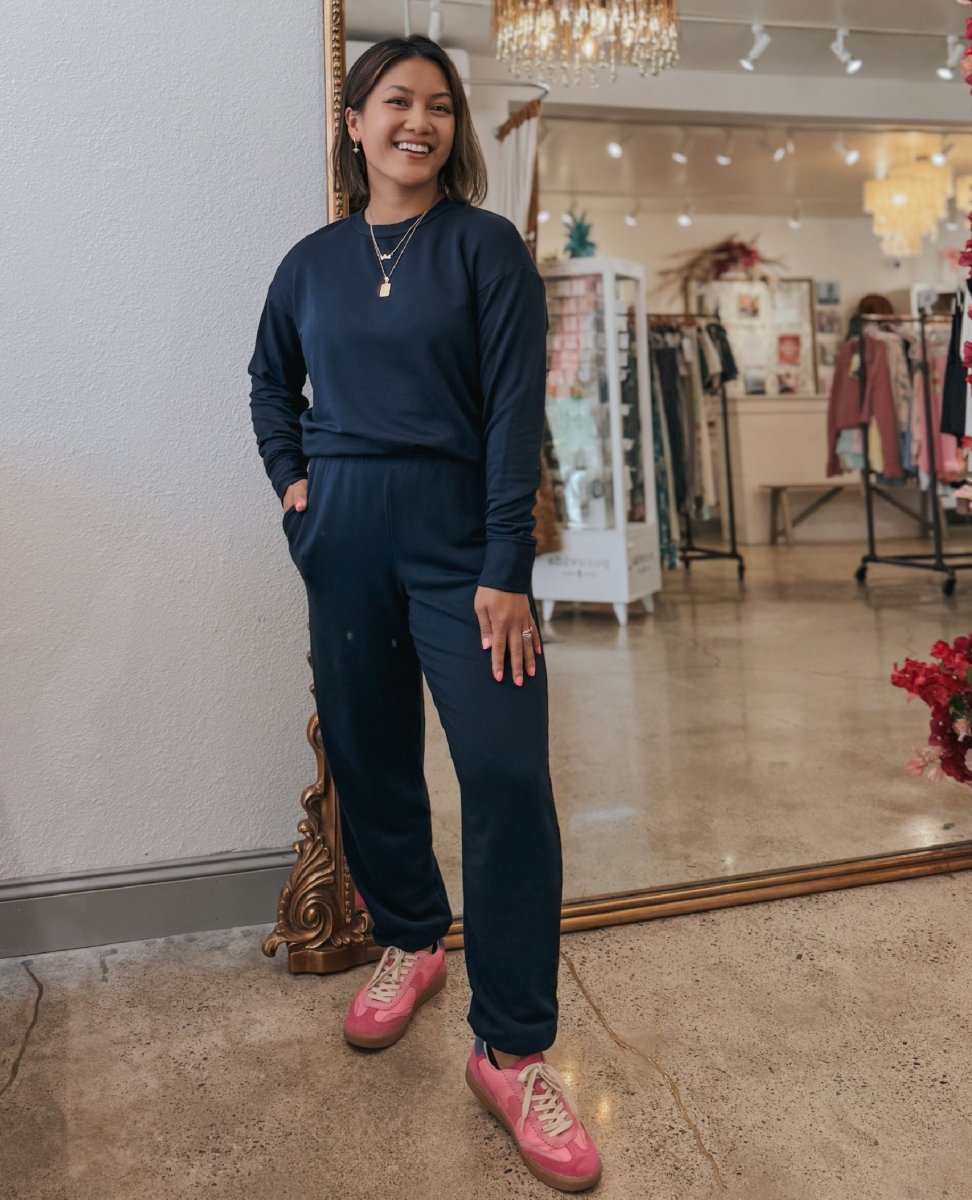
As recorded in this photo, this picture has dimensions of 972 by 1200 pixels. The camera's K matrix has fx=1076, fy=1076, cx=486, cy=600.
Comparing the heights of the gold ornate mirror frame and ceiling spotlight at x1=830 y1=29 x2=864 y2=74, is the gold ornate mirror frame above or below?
below

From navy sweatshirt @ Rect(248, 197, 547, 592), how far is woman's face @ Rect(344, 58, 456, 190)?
0.06 m

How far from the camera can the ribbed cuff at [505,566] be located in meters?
1.30

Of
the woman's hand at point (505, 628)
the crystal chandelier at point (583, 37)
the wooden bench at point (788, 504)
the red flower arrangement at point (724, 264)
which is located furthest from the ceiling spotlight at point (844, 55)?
the woman's hand at point (505, 628)

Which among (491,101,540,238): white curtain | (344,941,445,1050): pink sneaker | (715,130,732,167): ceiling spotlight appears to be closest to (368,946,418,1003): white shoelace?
(344,941,445,1050): pink sneaker

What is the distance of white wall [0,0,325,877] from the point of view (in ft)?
6.01

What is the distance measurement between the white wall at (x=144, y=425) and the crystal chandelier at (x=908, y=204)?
5.11ft

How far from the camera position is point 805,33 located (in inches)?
98.0

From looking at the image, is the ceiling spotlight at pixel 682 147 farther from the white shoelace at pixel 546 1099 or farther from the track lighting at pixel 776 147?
the white shoelace at pixel 546 1099

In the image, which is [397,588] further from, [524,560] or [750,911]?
[750,911]

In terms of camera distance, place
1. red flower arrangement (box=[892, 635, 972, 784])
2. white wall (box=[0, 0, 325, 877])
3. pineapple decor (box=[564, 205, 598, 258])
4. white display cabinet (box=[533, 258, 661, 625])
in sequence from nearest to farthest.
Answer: white wall (box=[0, 0, 325, 877]) < red flower arrangement (box=[892, 635, 972, 784]) < pineapple decor (box=[564, 205, 598, 258]) < white display cabinet (box=[533, 258, 661, 625])

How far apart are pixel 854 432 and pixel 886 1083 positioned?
9.24 feet

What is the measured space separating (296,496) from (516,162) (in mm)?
1242

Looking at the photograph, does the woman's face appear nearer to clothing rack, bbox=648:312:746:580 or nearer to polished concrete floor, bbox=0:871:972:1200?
polished concrete floor, bbox=0:871:972:1200

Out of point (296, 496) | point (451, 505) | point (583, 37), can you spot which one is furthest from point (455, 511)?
point (583, 37)
